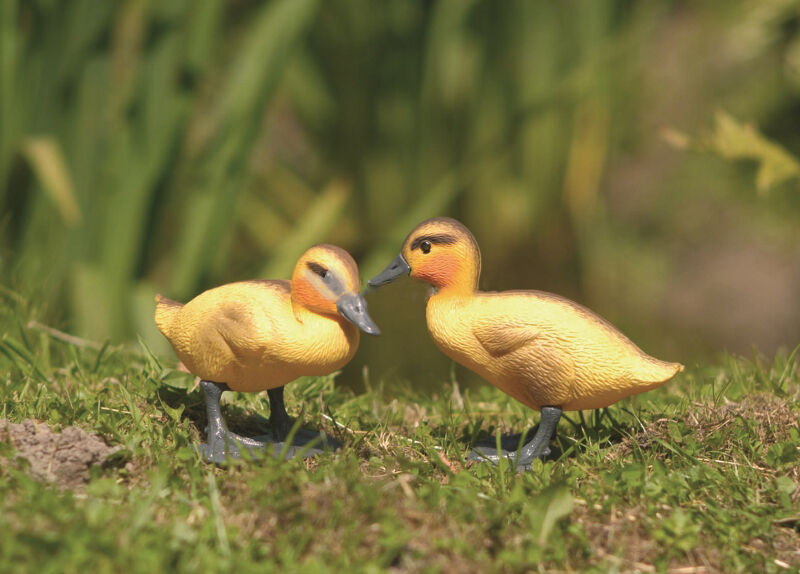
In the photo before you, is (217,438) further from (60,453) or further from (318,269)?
(318,269)

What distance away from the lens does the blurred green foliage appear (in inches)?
177

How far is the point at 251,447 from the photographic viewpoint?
2566 mm

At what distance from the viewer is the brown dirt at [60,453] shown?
7.55 feet

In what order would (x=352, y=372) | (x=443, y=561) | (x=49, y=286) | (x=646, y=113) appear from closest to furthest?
1. (x=443, y=561)
2. (x=49, y=286)
3. (x=352, y=372)
4. (x=646, y=113)

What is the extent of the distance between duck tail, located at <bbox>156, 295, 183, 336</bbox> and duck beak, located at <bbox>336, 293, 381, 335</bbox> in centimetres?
55

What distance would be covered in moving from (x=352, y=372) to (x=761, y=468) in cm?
309

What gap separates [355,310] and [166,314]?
0.64 m

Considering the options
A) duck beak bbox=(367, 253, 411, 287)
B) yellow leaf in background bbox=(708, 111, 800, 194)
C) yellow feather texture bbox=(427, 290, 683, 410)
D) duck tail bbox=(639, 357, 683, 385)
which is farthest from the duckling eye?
yellow leaf in background bbox=(708, 111, 800, 194)

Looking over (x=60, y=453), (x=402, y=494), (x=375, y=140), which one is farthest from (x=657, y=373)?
(x=375, y=140)

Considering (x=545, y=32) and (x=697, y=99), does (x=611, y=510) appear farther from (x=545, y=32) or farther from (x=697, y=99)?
(x=697, y=99)

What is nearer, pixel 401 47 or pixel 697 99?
pixel 401 47

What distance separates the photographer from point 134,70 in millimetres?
4633

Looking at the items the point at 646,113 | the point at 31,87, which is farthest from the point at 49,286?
the point at 646,113

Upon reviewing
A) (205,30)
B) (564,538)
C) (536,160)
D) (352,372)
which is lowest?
(352,372)
